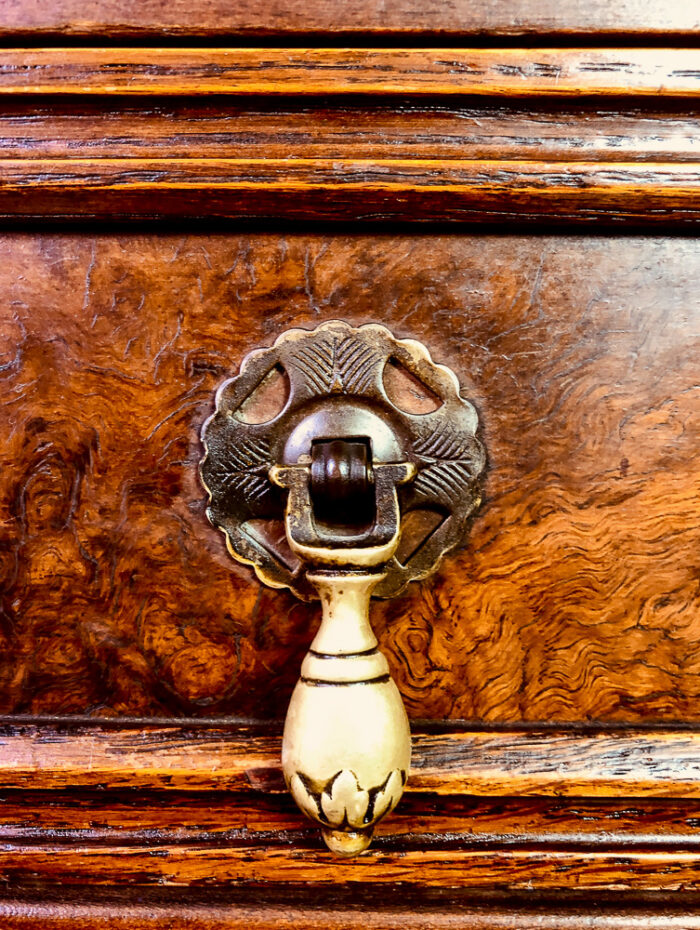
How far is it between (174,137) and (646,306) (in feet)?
0.67

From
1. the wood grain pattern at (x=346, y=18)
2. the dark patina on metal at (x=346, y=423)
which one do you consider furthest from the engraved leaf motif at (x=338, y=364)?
the wood grain pattern at (x=346, y=18)

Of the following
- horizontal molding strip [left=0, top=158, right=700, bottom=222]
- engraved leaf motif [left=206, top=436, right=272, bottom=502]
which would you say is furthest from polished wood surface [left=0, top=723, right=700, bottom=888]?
horizontal molding strip [left=0, top=158, right=700, bottom=222]

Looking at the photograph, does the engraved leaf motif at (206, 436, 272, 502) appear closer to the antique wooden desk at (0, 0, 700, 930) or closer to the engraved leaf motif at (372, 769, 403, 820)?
the antique wooden desk at (0, 0, 700, 930)

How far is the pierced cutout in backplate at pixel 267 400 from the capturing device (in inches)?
12.7

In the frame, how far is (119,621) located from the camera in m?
0.33

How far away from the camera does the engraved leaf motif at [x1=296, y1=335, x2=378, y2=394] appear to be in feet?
1.04

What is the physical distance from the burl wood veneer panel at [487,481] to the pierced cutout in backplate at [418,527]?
17 mm

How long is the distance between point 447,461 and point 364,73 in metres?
0.16

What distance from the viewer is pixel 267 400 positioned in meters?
0.32

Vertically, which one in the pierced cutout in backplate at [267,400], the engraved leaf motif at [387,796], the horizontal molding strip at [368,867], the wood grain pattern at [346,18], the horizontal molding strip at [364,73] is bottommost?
the horizontal molding strip at [368,867]

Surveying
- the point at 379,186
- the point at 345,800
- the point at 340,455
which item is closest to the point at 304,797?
the point at 345,800

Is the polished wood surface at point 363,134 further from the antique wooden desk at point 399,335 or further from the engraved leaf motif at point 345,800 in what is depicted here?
the engraved leaf motif at point 345,800

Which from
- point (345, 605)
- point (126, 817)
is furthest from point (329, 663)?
point (126, 817)

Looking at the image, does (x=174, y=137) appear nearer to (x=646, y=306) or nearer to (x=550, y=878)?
(x=646, y=306)
